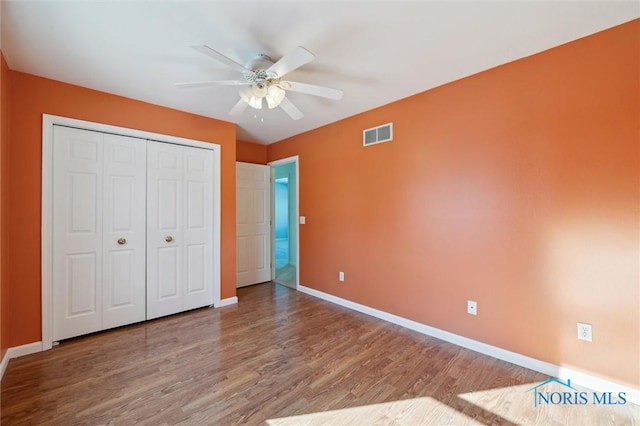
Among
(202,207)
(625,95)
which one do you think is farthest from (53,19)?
(625,95)

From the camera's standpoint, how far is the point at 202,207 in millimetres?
3348

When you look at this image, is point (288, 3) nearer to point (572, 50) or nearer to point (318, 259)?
point (572, 50)

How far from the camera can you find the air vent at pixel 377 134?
2.98 meters

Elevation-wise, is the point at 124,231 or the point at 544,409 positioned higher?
the point at 124,231

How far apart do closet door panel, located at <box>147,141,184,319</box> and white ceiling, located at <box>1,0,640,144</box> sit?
0.81m

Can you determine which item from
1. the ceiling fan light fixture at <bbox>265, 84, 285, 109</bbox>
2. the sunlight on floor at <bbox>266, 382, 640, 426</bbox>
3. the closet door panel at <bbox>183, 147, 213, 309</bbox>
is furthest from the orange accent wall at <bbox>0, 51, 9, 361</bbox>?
the sunlight on floor at <bbox>266, 382, 640, 426</bbox>

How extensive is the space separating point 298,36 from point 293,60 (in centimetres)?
33

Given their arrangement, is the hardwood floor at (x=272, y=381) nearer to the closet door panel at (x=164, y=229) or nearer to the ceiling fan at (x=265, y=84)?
the closet door panel at (x=164, y=229)

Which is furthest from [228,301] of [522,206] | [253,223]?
[522,206]

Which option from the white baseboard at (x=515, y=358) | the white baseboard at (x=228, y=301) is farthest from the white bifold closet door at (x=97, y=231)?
the white baseboard at (x=515, y=358)

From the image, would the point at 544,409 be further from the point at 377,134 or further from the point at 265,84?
the point at 265,84

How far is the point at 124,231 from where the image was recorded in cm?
280

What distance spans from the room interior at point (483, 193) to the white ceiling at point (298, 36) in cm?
6

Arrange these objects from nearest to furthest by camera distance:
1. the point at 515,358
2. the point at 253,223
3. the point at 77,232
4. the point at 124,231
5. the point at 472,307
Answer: the point at 515,358 → the point at 472,307 → the point at 77,232 → the point at 124,231 → the point at 253,223
